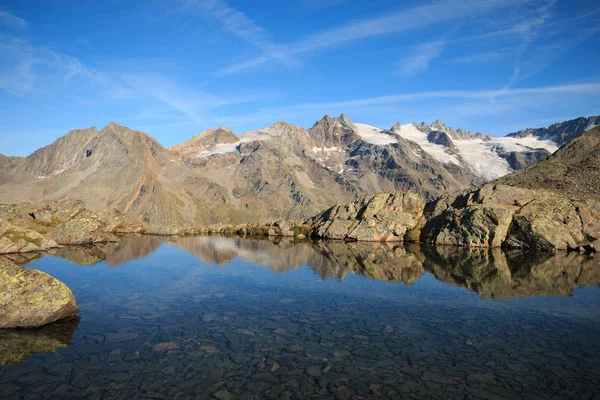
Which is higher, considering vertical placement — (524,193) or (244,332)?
(524,193)

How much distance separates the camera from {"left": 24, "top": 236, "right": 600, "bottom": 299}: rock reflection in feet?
124

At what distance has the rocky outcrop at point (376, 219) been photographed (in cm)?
8175

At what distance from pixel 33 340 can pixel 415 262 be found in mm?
43025

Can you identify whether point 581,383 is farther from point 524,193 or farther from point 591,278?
point 524,193

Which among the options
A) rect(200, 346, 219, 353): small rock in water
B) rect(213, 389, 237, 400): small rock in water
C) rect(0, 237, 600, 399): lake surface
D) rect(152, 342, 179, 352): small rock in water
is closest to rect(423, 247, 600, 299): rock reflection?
rect(0, 237, 600, 399): lake surface

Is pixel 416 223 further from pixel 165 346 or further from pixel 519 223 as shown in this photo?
pixel 165 346

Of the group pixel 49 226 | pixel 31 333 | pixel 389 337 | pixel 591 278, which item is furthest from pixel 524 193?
pixel 49 226

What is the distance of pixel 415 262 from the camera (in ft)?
170

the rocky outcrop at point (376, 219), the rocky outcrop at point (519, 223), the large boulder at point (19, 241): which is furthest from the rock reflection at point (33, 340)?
the rocky outcrop at point (519, 223)

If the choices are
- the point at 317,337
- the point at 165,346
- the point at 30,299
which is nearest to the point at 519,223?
the point at 317,337

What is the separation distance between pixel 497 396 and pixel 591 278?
107 ft

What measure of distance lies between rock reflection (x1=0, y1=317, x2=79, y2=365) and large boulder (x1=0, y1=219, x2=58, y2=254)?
40.9 metres

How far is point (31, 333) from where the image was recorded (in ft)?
76.7

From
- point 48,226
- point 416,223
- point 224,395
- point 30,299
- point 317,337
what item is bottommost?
point 224,395
